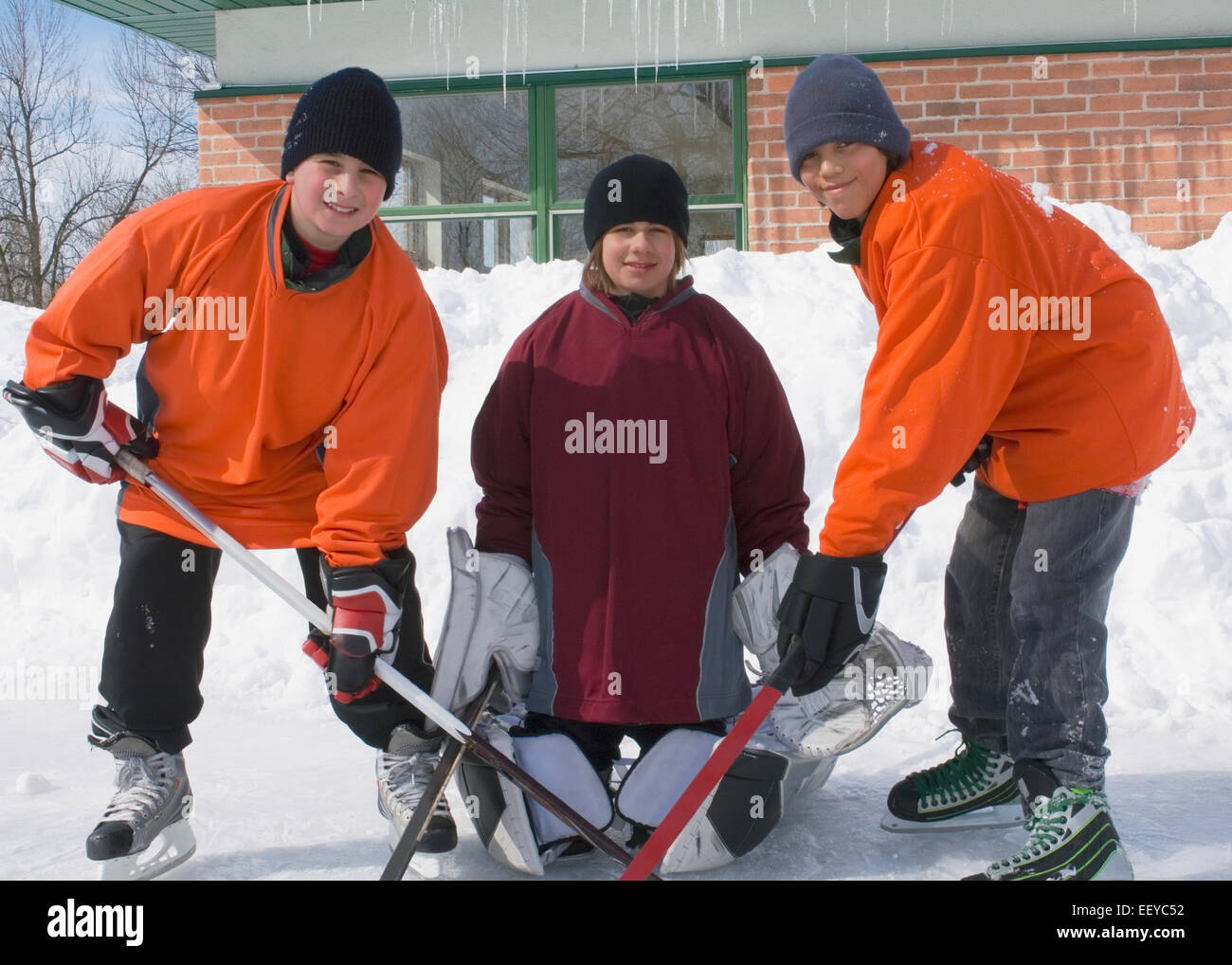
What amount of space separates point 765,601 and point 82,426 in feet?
4.79

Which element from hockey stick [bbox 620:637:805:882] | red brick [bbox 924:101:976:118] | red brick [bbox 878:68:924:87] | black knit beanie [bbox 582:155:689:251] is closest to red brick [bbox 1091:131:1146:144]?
red brick [bbox 924:101:976:118]

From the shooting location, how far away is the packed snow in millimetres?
2357

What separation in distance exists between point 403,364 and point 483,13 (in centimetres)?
525

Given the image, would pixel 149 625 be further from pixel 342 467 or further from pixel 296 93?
pixel 296 93

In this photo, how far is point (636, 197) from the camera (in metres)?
2.44

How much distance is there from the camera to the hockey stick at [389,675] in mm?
2172

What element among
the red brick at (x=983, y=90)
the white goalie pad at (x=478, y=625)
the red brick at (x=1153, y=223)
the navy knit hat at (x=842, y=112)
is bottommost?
the white goalie pad at (x=478, y=625)

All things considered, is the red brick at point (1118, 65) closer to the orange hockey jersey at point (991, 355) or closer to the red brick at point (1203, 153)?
the red brick at point (1203, 153)

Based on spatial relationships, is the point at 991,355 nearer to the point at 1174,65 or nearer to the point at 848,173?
the point at 848,173

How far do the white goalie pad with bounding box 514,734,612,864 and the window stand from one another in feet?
16.1

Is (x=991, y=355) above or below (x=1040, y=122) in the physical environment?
below

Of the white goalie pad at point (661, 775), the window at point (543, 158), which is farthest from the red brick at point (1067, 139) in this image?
the white goalie pad at point (661, 775)

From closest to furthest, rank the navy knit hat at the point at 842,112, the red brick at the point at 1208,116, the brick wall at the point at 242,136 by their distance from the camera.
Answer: the navy knit hat at the point at 842,112 → the red brick at the point at 1208,116 → the brick wall at the point at 242,136

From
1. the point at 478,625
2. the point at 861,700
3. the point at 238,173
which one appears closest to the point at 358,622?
the point at 478,625
